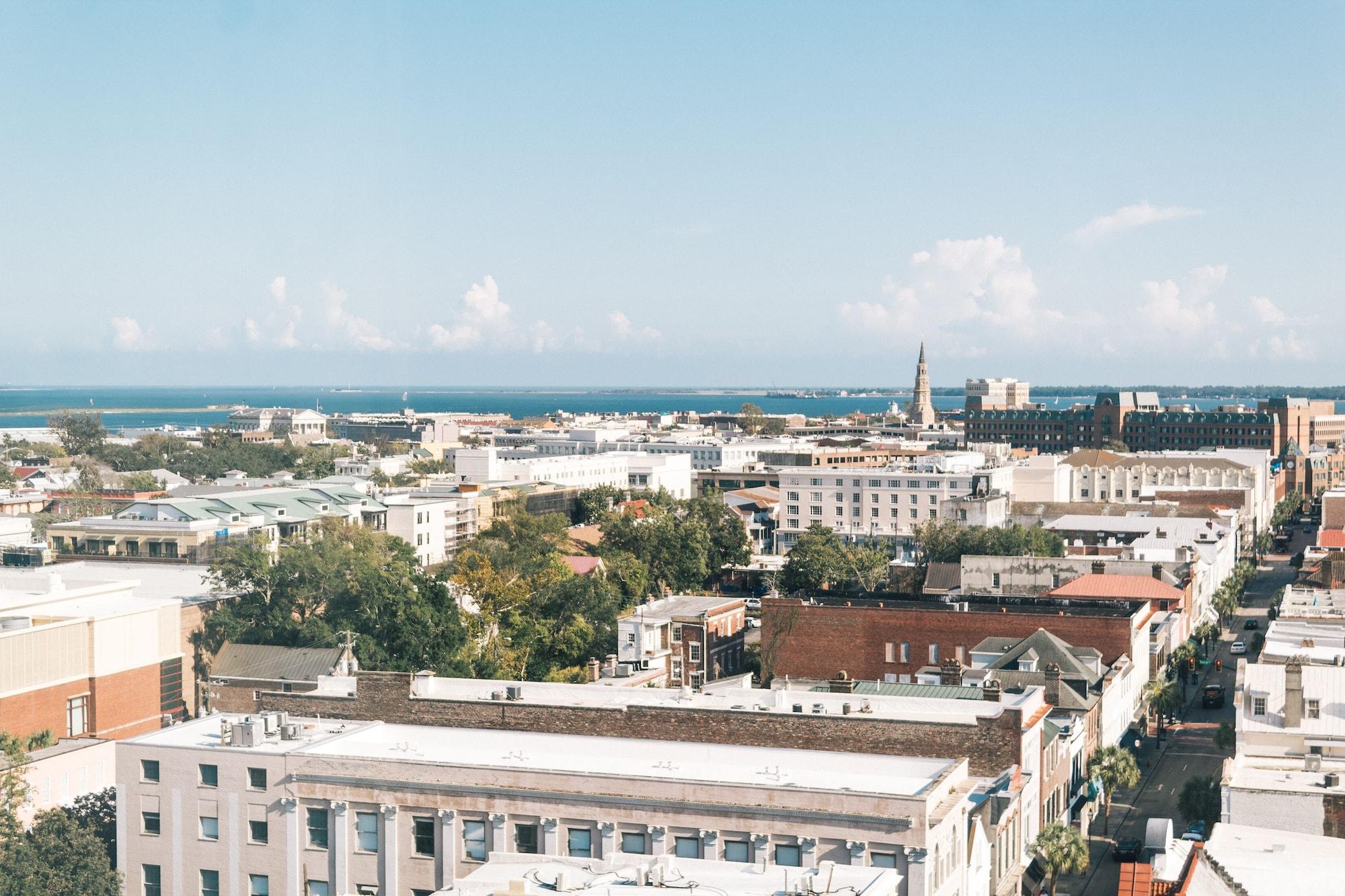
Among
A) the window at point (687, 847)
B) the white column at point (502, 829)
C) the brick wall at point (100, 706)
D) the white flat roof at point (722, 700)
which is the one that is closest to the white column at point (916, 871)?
the window at point (687, 847)

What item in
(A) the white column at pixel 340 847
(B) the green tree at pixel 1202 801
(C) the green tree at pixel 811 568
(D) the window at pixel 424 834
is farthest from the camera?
(C) the green tree at pixel 811 568

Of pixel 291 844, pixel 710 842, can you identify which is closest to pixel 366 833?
pixel 291 844

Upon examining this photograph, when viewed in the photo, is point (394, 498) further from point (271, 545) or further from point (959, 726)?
point (959, 726)

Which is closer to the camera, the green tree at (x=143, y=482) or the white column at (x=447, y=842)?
the white column at (x=447, y=842)

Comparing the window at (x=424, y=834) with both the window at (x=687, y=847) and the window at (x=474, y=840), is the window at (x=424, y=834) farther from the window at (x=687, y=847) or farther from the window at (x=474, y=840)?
the window at (x=687, y=847)

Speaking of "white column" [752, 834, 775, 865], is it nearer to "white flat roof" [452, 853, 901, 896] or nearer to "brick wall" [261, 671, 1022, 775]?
"white flat roof" [452, 853, 901, 896]

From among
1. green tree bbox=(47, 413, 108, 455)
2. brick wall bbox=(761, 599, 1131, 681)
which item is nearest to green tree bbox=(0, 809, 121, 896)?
brick wall bbox=(761, 599, 1131, 681)

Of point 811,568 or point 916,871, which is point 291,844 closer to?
point 916,871
